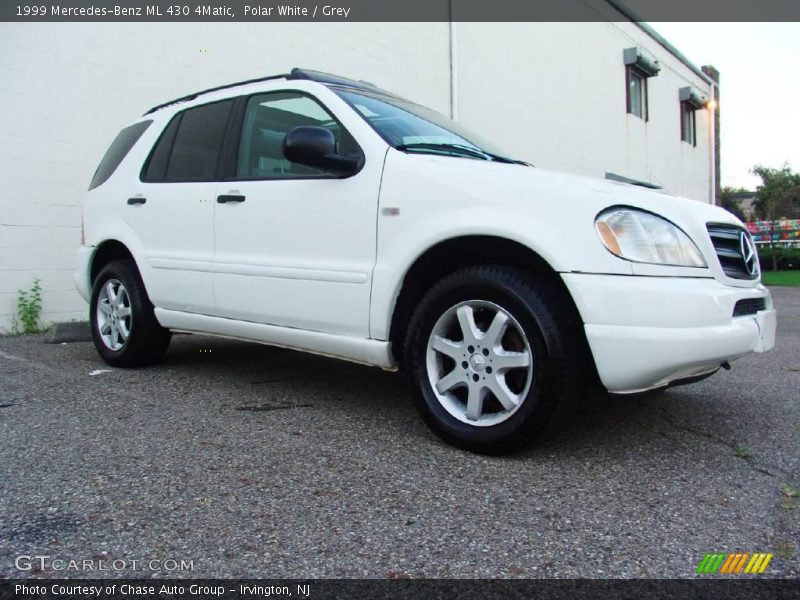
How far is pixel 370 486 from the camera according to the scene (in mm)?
2363

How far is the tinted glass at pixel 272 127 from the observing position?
350 cm

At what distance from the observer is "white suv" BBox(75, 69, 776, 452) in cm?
245

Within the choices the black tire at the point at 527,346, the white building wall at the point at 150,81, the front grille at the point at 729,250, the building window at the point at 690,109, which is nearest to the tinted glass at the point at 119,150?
the white building wall at the point at 150,81

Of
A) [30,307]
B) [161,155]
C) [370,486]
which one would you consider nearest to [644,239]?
[370,486]

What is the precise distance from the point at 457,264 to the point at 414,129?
86cm

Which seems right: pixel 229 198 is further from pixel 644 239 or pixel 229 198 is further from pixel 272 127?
pixel 644 239

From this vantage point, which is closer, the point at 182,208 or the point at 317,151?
the point at 317,151

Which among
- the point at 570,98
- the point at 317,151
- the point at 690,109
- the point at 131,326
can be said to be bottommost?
the point at 131,326

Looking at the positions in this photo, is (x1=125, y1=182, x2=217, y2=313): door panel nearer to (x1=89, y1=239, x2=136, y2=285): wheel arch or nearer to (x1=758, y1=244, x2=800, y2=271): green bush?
(x1=89, y1=239, x2=136, y2=285): wheel arch

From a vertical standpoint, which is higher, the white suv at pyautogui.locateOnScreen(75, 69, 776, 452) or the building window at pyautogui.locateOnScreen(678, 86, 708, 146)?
the building window at pyautogui.locateOnScreen(678, 86, 708, 146)

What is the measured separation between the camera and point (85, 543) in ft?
6.25

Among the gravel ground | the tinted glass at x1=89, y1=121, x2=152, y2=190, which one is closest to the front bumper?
the gravel ground

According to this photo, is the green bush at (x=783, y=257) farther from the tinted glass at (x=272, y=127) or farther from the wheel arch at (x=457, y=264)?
the wheel arch at (x=457, y=264)

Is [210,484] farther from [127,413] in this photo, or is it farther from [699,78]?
[699,78]
